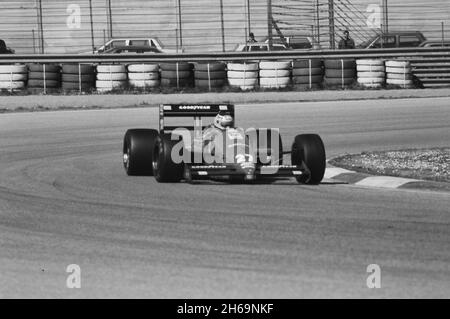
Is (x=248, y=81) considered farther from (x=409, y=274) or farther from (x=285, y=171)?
(x=409, y=274)

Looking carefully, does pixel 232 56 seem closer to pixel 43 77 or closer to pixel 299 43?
pixel 43 77

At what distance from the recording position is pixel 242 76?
26.9m

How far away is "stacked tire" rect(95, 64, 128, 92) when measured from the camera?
26.6 m

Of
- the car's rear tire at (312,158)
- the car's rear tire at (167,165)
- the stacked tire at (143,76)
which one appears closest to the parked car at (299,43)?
the stacked tire at (143,76)

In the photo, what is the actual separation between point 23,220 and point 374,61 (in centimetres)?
1872

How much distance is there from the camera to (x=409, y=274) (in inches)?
275

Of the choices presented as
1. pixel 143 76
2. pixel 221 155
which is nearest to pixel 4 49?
pixel 143 76

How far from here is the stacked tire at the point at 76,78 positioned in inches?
1042

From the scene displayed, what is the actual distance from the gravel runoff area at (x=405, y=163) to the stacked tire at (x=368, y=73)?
11405 millimetres

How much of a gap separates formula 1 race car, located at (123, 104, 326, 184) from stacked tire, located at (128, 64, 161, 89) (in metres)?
13.5

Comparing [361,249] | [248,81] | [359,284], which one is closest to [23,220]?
[361,249]

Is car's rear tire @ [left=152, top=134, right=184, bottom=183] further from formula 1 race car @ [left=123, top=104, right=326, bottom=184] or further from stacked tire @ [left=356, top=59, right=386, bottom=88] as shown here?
stacked tire @ [left=356, top=59, right=386, bottom=88]

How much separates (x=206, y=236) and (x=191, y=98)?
17.5m

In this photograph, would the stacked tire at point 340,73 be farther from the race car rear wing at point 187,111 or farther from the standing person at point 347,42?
the race car rear wing at point 187,111
